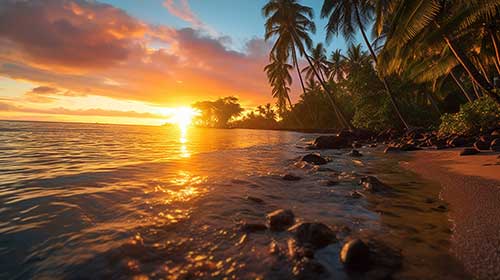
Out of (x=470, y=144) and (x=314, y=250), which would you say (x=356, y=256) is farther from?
(x=470, y=144)

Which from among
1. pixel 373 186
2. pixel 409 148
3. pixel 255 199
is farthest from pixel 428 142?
pixel 255 199

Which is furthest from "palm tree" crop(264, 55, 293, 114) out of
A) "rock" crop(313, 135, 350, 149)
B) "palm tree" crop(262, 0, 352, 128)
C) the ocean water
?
the ocean water

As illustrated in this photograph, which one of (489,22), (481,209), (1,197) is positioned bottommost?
(1,197)

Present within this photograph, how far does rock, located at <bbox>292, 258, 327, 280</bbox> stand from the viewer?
184 centimetres

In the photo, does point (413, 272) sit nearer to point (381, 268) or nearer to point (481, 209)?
point (381, 268)

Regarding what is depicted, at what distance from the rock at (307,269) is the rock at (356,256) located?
0.22 metres

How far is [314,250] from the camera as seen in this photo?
7.28ft

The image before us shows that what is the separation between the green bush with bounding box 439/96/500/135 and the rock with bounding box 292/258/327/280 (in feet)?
41.5

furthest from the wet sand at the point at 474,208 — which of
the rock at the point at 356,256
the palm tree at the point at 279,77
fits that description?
the palm tree at the point at 279,77

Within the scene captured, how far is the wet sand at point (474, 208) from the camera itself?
186 centimetres

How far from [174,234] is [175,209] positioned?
2.72ft

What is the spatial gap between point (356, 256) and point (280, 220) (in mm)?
987

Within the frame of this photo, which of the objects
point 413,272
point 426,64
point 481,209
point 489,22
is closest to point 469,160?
point 481,209

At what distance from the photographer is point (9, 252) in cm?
227
